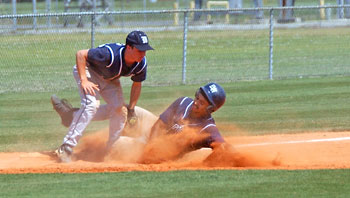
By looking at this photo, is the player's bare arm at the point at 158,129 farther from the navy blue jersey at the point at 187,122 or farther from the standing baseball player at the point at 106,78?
the standing baseball player at the point at 106,78

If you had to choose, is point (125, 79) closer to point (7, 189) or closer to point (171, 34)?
point (171, 34)

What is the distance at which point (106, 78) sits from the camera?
9.42m

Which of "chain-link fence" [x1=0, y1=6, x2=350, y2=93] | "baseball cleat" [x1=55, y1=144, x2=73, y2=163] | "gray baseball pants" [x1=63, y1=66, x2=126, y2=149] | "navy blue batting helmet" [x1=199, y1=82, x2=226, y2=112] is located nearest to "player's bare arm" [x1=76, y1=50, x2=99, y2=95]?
"gray baseball pants" [x1=63, y1=66, x2=126, y2=149]

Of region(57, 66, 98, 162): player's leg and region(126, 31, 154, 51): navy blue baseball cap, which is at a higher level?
region(126, 31, 154, 51): navy blue baseball cap

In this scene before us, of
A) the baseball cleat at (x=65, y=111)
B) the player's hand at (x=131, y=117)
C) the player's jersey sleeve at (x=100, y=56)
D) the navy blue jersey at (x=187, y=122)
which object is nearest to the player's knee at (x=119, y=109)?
the player's hand at (x=131, y=117)

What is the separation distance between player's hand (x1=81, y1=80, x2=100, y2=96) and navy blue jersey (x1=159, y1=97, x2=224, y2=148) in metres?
0.98

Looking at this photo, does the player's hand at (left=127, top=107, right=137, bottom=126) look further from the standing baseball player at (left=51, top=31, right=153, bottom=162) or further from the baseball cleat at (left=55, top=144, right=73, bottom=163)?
the baseball cleat at (left=55, top=144, right=73, bottom=163)

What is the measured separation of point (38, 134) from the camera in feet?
38.7

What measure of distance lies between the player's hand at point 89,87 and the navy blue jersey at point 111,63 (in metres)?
0.25

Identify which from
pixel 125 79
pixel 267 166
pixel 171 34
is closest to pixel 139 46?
pixel 267 166

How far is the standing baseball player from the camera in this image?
356 inches

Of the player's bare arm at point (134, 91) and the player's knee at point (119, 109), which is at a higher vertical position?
the player's bare arm at point (134, 91)

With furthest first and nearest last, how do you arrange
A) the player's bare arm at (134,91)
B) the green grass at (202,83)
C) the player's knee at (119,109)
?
the player's bare arm at (134,91), the player's knee at (119,109), the green grass at (202,83)

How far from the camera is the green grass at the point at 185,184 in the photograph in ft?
23.7
